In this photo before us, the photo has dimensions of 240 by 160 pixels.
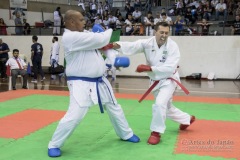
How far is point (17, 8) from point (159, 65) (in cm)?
1410

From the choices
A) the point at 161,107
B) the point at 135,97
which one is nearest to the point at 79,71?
the point at 161,107

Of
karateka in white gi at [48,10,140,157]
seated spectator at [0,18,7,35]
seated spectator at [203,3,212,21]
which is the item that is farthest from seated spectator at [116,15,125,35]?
karateka in white gi at [48,10,140,157]

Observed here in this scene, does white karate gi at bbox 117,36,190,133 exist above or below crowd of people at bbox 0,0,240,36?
below

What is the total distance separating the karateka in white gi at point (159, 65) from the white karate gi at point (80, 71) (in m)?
0.52

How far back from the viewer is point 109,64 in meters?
3.90

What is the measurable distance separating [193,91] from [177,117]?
4966mm

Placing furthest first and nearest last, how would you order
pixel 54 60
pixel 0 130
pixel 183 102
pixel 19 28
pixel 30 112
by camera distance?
pixel 19 28 < pixel 54 60 < pixel 183 102 < pixel 30 112 < pixel 0 130

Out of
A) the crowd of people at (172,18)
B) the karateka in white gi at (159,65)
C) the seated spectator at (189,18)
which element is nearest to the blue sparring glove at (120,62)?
the karateka in white gi at (159,65)

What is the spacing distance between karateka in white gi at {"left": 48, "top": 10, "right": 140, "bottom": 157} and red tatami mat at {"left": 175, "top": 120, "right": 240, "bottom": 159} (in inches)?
52.4

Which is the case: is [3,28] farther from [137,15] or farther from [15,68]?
[15,68]

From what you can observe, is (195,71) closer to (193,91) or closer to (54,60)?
(193,91)

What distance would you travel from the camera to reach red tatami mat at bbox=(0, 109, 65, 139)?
488 cm

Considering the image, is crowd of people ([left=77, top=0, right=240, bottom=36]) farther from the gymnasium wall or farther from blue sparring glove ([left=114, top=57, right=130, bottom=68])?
blue sparring glove ([left=114, top=57, right=130, bottom=68])

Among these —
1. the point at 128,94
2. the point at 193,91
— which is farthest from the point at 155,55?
the point at 193,91
